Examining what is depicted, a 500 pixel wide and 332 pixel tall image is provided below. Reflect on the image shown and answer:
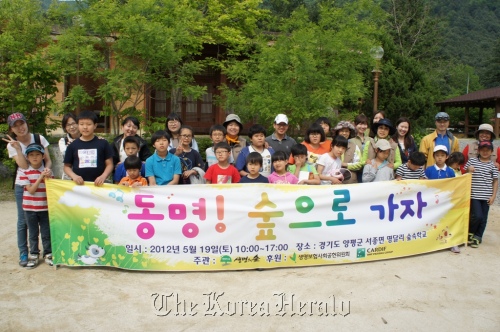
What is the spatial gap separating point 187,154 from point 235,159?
23.6 inches

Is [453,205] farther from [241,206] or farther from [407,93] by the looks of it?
[407,93]

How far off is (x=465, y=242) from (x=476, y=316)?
1.90 metres

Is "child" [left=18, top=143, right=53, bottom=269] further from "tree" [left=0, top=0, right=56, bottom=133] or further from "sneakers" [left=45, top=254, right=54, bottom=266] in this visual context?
"tree" [left=0, top=0, right=56, bottom=133]

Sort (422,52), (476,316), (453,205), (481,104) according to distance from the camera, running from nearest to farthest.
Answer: (476,316), (453,205), (481,104), (422,52)

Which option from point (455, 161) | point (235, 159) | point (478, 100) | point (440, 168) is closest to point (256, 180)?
point (235, 159)

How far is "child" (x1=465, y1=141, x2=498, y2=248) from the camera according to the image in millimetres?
5359

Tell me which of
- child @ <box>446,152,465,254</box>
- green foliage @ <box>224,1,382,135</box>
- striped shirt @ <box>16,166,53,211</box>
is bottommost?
striped shirt @ <box>16,166,53,211</box>

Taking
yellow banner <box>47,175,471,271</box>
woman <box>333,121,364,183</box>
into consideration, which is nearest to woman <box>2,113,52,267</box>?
yellow banner <box>47,175,471,271</box>

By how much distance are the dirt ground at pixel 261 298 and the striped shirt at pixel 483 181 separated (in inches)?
35.5

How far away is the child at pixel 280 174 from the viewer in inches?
189

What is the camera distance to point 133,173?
15.2 ft

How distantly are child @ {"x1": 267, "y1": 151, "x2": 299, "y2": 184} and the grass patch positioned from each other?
5.81 metres

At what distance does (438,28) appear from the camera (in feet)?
118

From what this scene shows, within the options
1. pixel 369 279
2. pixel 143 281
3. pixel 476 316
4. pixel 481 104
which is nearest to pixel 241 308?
pixel 143 281
